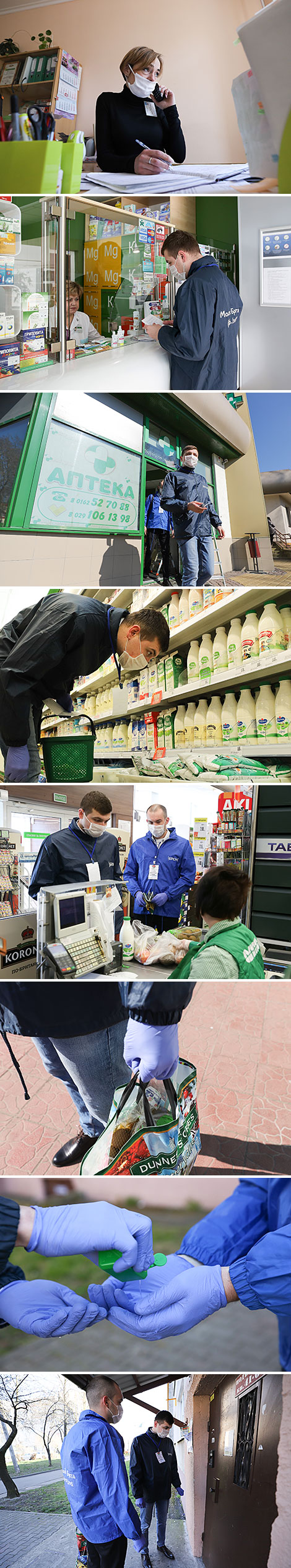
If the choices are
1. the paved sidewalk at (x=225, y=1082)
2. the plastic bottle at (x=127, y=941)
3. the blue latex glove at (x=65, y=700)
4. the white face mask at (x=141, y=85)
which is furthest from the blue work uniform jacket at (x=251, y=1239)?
the white face mask at (x=141, y=85)

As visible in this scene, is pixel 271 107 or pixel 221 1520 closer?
pixel 271 107

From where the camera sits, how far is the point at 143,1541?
214 centimetres

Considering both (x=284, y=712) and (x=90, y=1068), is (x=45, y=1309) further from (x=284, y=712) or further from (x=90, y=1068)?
(x=284, y=712)

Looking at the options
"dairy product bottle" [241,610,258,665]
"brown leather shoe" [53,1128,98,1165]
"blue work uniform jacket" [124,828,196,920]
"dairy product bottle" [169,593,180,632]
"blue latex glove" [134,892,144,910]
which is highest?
"dairy product bottle" [169,593,180,632]

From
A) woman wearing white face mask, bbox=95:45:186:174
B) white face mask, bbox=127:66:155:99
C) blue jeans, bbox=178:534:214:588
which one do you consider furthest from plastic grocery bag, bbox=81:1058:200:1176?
white face mask, bbox=127:66:155:99

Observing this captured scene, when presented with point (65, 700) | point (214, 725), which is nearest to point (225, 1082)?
point (214, 725)

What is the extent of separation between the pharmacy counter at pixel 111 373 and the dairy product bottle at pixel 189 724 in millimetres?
859

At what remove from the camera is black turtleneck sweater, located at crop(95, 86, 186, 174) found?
78.7 inches

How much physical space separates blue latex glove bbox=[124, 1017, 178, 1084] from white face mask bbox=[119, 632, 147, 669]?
3.01 ft

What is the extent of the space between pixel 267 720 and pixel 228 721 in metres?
0.10

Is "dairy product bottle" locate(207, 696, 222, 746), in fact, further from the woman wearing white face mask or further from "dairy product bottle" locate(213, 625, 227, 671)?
the woman wearing white face mask

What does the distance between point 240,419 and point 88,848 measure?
3.92ft

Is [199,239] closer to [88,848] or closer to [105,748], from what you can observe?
[105,748]

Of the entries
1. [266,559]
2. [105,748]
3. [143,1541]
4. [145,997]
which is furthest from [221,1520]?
[266,559]
